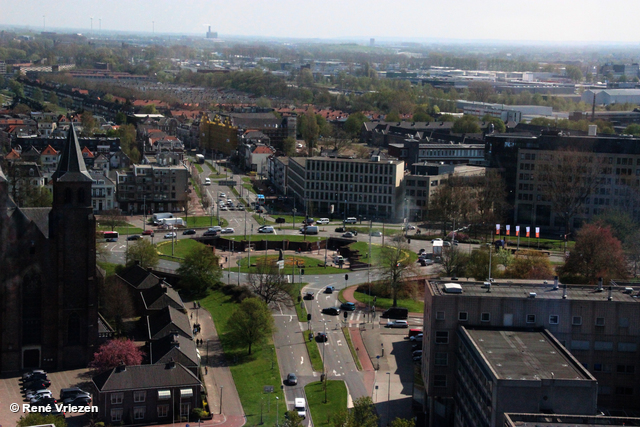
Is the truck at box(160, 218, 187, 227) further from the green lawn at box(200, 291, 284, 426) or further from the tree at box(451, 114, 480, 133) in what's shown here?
the tree at box(451, 114, 480, 133)

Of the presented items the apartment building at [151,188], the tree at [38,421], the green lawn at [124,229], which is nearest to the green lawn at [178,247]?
the green lawn at [124,229]

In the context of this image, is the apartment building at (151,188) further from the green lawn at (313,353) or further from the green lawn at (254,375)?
the green lawn at (313,353)

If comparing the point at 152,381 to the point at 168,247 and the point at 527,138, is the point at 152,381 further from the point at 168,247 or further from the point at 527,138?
the point at 527,138

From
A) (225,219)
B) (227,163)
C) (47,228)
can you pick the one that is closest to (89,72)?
(227,163)

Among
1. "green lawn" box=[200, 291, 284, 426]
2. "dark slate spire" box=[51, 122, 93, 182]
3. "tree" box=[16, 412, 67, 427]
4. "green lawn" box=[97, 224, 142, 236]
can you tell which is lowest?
"green lawn" box=[200, 291, 284, 426]

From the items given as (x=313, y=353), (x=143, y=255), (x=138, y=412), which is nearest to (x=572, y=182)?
(x=143, y=255)

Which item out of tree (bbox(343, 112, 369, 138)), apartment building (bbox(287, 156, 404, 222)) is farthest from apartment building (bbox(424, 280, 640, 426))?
tree (bbox(343, 112, 369, 138))
